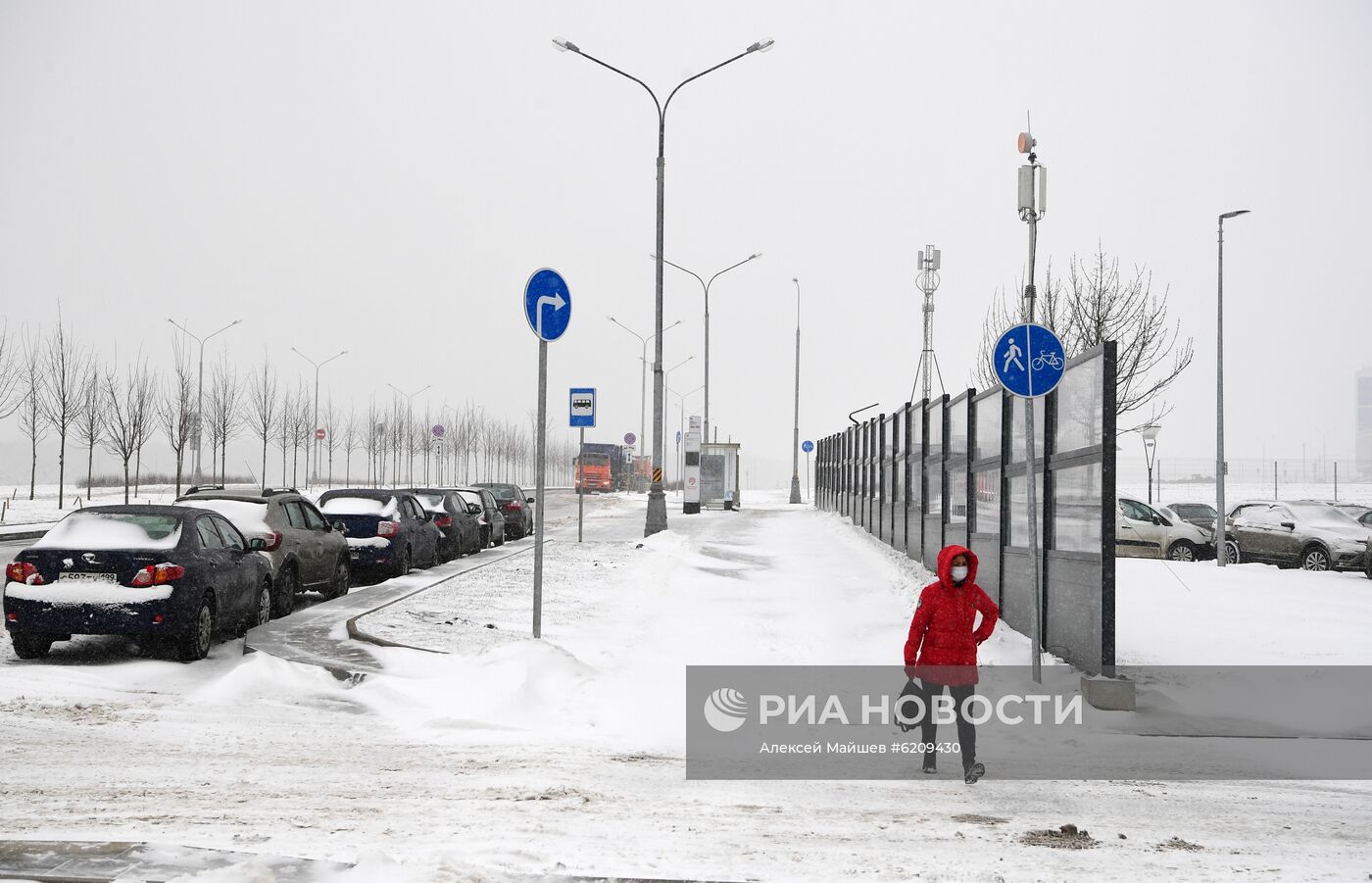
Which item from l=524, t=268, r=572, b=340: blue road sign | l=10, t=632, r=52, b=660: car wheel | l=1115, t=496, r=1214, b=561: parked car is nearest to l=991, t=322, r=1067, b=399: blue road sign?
l=524, t=268, r=572, b=340: blue road sign

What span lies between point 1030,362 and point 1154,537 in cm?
1716

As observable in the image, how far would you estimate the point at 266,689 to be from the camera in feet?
27.7

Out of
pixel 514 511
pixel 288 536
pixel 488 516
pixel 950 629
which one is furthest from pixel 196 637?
pixel 514 511

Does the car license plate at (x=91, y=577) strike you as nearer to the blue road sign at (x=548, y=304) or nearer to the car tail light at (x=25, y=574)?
the car tail light at (x=25, y=574)

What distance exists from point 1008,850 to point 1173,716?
4.08 m

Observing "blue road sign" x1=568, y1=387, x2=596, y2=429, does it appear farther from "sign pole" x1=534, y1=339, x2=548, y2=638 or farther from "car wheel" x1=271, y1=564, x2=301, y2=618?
"sign pole" x1=534, y1=339, x2=548, y2=638

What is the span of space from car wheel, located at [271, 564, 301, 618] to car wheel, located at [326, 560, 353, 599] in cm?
136

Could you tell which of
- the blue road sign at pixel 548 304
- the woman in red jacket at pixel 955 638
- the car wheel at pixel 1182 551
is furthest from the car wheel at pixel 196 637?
the car wheel at pixel 1182 551

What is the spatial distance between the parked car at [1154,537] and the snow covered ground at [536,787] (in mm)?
12961

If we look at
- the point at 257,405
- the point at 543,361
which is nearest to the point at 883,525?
the point at 543,361

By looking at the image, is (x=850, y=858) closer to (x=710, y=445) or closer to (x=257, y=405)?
(x=710, y=445)

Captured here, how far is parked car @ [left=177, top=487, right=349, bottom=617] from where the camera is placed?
491 inches

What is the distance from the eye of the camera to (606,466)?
72500 millimetres

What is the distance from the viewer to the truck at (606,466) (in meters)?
72.2
